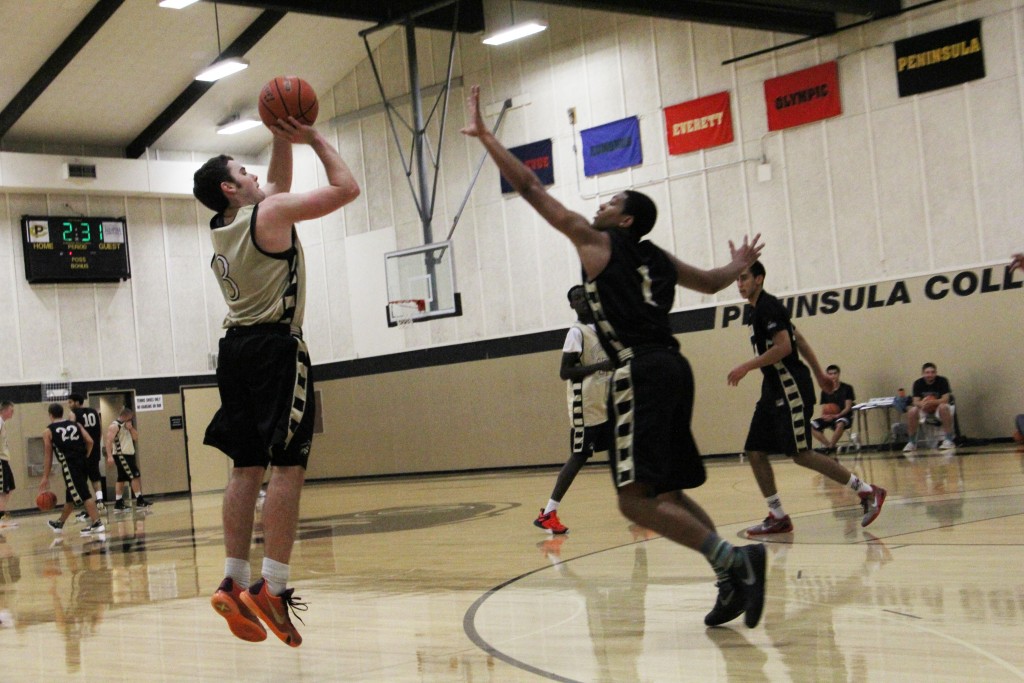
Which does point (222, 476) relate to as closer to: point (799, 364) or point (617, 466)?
point (799, 364)

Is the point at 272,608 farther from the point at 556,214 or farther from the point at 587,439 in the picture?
the point at 587,439

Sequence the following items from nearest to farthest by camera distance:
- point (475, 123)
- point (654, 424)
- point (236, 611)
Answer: point (236, 611)
point (654, 424)
point (475, 123)

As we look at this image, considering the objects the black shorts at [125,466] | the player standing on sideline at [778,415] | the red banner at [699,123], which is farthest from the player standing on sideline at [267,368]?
the black shorts at [125,466]

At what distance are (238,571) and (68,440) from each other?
1076 centimetres

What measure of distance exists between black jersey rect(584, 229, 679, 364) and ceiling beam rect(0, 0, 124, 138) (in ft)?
52.1

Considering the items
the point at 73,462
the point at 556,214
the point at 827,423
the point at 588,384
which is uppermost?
the point at 556,214

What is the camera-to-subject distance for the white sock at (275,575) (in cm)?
430

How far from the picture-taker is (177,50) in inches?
790

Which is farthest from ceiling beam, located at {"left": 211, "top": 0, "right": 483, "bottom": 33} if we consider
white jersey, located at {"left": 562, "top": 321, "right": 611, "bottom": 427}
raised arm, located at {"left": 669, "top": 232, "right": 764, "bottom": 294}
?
raised arm, located at {"left": 669, "top": 232, "right": 764, "bottom": 294}

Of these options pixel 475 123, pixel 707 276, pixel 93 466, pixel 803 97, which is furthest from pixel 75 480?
A: pixel 803 97

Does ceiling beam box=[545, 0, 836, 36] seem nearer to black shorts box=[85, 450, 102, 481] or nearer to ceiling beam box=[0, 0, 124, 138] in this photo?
ceiling beam box=[0, 0, 124, 138]

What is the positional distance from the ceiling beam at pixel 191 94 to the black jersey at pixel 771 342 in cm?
1468

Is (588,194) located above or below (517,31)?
below

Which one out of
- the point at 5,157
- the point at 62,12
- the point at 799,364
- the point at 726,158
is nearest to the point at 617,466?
the point at 799,364
